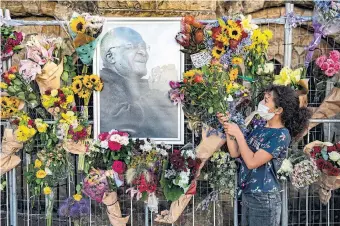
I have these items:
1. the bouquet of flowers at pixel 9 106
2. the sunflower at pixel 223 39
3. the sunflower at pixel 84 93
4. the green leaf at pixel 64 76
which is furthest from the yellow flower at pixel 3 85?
the sunflower at pixel 223 39

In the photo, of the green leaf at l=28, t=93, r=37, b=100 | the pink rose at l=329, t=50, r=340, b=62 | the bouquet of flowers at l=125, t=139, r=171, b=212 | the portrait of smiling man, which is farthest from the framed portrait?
the pink rose at l=329, t=50, r=340, b=62

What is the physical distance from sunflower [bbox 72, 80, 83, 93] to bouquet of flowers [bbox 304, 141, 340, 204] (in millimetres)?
1890

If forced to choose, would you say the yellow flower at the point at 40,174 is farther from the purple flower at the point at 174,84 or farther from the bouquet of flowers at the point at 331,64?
the bouquet of flowers at the point at 331,64

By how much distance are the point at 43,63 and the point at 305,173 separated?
2.24 meters

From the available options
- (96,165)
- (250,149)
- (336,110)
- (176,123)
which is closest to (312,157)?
(336,110)

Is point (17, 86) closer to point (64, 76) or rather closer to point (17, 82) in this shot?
point (17, 82)

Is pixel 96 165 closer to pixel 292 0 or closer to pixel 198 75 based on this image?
pixel 198 75

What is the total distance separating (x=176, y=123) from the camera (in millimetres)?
3900

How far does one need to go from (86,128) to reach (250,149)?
4.64 feet

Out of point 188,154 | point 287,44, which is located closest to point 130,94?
point 188,154

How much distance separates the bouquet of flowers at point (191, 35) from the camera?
3.75m

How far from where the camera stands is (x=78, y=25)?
372 centimetres

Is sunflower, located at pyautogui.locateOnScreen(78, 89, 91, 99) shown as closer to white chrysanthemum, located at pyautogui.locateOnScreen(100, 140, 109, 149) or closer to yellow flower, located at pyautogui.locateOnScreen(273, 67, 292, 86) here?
white chrysanthemum, located at pyautogui.locateOnScreen(100, 140, 109, 149)

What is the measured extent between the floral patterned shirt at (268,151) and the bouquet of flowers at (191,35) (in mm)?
915
